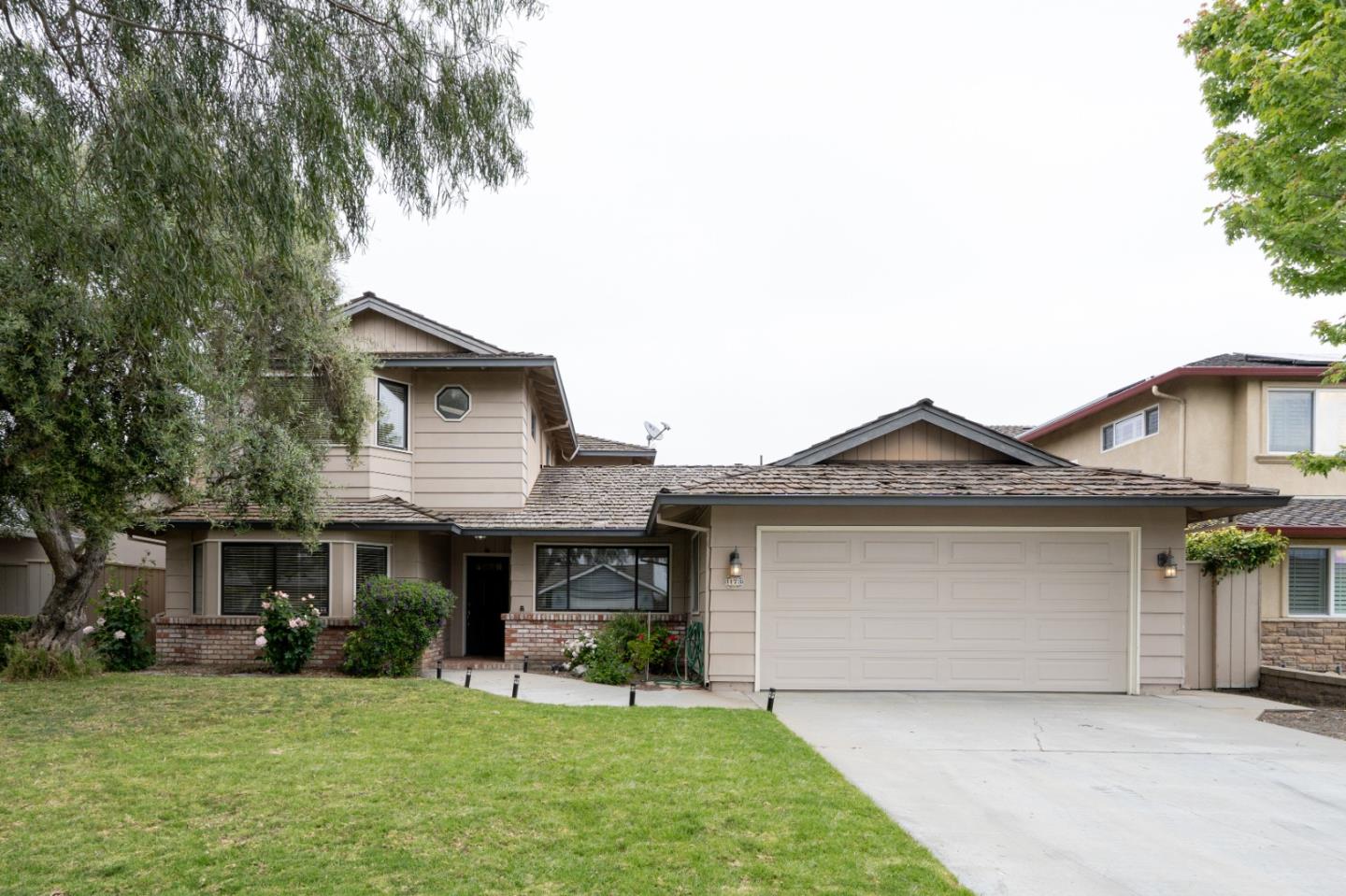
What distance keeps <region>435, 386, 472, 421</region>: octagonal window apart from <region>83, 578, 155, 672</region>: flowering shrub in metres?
5.52

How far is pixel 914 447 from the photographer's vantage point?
12.9 m

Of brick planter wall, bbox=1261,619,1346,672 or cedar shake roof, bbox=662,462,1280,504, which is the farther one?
brick planter wall, bbox=1261,619,1346,672

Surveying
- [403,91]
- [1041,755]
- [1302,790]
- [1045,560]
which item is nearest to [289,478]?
[403,91]

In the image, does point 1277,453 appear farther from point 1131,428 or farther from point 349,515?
point 349,515

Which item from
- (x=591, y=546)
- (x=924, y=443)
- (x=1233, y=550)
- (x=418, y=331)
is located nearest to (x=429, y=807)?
(x=591, y=546)

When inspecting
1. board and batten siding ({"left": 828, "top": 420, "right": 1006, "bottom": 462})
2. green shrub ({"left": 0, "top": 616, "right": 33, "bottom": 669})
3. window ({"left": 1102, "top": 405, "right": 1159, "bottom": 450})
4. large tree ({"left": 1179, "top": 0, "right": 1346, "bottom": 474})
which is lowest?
green shrub ({"left": 0, "top": 616, "right": 33, "bottom": 669})

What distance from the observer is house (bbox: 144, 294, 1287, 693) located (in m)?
11.1

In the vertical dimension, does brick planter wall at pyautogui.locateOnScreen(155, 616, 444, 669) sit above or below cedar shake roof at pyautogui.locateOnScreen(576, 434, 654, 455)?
below

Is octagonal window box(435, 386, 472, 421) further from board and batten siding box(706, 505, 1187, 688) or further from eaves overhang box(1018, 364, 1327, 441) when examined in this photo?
eaves overhang box(1018, 364, 1327, 441)

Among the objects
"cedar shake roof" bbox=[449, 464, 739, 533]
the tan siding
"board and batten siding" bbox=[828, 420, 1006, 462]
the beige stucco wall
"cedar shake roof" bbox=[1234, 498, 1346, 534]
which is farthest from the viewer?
the tan siding

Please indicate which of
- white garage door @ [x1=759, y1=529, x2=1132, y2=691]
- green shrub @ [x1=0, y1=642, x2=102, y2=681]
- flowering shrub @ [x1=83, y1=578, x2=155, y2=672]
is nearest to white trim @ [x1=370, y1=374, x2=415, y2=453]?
flowering shrub @ [x1=83, y1=578, x2=155, y2=672]

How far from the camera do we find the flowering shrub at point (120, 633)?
1268 centimetres

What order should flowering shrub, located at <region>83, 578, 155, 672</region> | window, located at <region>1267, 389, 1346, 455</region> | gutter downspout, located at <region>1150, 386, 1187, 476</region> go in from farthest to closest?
1. gutter downspout, located at <region>1150, 386, 1187, 476</region>
2. window, located at <region>1267, 389, 1346, 455</region>
3. flowering shrub, located at <region>83, 578, 155, 672</region>

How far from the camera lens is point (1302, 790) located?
6.48 m
